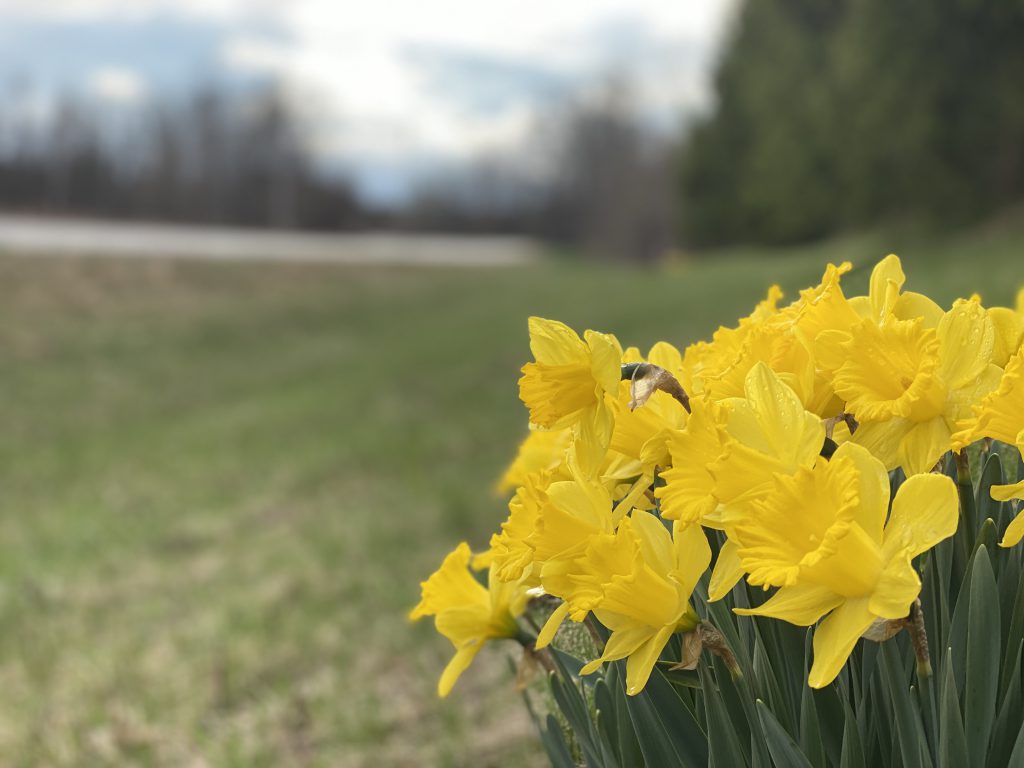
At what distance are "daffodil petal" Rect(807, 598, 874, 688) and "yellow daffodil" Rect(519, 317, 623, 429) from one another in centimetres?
25

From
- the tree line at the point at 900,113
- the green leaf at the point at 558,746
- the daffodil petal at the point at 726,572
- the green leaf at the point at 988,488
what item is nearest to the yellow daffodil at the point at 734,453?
the daffodil petal at the point at 726,572

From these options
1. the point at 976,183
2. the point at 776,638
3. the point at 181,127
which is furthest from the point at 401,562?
the point at 181,127

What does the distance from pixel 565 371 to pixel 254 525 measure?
439 centimetres

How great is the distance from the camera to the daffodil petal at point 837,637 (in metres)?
0.65

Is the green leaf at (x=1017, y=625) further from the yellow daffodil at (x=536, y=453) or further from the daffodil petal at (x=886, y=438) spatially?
the yellow daffodil at (x=536, y=453)

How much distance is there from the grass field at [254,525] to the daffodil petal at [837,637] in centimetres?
91

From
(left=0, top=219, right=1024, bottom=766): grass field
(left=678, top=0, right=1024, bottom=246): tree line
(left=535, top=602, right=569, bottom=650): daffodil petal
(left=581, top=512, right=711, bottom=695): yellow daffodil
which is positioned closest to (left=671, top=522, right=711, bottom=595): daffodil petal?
(left=581, top=512, right=711, bottom=695): yellow daffodil

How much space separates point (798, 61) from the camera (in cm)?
1750

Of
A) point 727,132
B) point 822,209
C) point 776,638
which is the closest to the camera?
point 776,638

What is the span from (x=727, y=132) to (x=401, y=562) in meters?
21.7

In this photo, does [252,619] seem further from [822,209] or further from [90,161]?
[90,161]

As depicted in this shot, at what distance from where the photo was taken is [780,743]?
705 mm

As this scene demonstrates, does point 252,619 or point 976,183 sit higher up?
point 976,183

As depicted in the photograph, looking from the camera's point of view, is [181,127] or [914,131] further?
[181,127]
